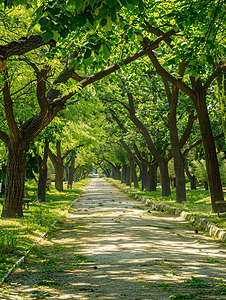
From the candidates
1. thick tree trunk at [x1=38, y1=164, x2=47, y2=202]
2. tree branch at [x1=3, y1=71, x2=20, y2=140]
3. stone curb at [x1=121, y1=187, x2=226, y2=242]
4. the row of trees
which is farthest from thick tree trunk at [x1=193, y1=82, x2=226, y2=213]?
thick tree trunk at [x1=38, y1=164, x2=47, y2=202]

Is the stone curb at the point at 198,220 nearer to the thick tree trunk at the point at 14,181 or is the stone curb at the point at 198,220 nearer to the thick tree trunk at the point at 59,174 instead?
the thick tree trunk at the point at 14,181

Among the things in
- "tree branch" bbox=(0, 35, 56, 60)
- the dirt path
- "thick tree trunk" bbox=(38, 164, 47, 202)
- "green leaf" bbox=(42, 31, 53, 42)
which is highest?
"tree branch" bbox=(0, 35, 56, 60)

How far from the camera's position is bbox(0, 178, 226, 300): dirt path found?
427 centimetres

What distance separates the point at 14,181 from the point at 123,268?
22.9 feet

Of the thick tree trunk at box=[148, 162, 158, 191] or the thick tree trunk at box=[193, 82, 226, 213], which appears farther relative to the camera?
the thick tree trunk at box=[148, 162, 158, 191]

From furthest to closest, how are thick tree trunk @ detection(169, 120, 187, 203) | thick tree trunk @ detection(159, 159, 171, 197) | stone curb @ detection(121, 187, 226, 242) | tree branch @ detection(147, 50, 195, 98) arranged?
thick tree trunk @ detection(159, 159, 171, 197), thick tree trunk @ detection(169, 120, 187, 203), tree branch @ detection(147, 50, 195, 98), stone curb @ detection(121, 187, 226, 242)

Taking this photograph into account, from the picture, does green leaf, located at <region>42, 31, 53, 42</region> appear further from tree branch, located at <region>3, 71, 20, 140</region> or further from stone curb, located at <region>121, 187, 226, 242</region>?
tree branch, located at <region>3, 71, 20, 140</region>

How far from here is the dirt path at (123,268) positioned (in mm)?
4270

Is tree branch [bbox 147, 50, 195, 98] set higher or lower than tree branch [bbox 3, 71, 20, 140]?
higher

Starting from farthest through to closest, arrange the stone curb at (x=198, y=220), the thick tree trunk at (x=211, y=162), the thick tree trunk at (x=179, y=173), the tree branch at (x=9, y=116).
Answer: the thick tree trunk at (x=179, y=173) < the thick tree trunk at (x=211, y=162) < the tree branch at (x=9, y=116) < the stone curb at (x=198, y=220)

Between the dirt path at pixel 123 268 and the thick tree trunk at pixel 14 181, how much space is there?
2.74m

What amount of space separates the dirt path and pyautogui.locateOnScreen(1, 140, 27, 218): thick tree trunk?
2740 mm

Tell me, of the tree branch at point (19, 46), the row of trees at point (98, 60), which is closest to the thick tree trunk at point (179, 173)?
the row of trees at point (98, 60)

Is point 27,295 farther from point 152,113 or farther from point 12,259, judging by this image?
point 152,113
